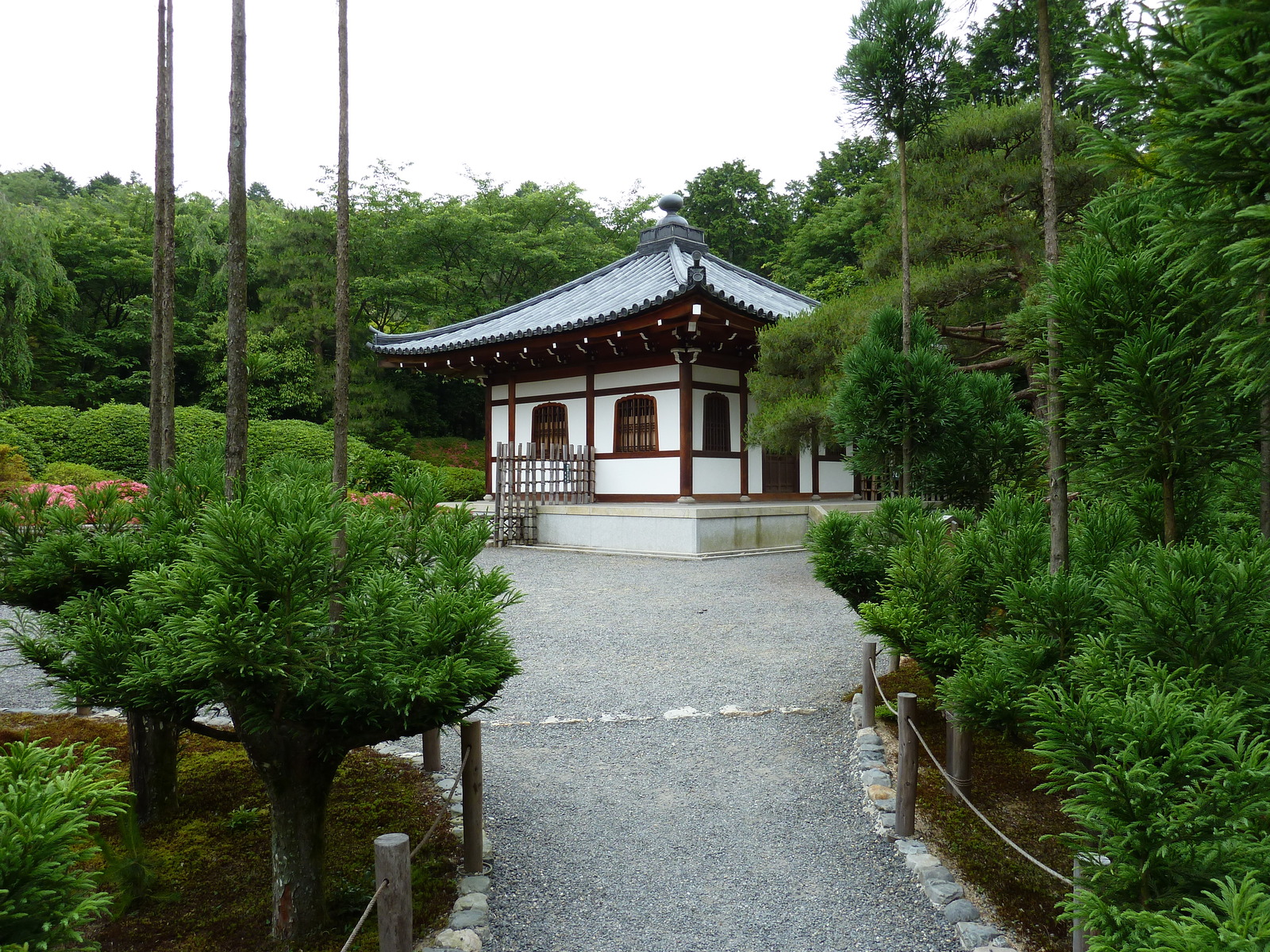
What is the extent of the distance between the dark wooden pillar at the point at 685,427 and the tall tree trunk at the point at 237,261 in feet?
31.5

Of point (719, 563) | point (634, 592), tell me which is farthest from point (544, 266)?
point (634, 592)

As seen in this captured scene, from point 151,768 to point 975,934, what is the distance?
3230mm

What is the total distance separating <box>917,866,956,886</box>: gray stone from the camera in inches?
112

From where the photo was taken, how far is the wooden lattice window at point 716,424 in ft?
42.6

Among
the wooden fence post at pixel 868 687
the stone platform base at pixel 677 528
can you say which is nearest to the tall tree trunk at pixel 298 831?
the wooden fence post at pixel 868 687

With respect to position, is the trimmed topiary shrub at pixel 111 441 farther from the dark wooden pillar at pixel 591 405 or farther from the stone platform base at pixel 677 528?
the stone platform base at pixel 677 528

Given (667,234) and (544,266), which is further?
(544,266)

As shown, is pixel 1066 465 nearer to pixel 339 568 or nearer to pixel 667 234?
pixel 339 568

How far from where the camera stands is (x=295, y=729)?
2.32 m

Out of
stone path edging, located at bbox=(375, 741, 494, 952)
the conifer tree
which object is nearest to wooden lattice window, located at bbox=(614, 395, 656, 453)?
the conifer tree

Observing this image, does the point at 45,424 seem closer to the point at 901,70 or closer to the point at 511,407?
the point at 511,407

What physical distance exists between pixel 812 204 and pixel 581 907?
26.4m

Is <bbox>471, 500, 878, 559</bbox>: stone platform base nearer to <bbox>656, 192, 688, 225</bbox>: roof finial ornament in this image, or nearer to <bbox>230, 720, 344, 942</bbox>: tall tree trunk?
<bbox>656, 192, 688, 225</bbox>: roof finial ornament

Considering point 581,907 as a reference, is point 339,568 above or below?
above
